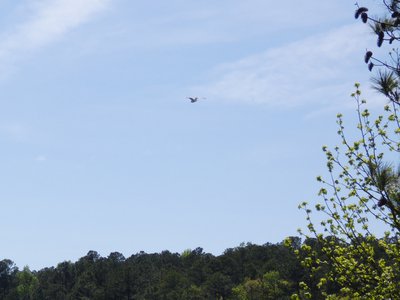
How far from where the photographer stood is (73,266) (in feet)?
544

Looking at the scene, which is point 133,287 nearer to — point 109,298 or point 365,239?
point 109,298

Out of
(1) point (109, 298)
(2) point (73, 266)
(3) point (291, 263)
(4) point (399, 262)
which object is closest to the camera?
(4) point (399, 262)

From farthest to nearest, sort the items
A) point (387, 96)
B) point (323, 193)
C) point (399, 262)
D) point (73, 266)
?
point (73, 266) < point (323, 193) < point (399, 262) < point (387, 96)

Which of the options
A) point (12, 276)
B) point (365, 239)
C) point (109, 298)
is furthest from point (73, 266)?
point (365, 239)

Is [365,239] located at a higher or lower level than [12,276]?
lower

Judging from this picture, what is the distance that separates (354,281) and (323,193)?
2.23m

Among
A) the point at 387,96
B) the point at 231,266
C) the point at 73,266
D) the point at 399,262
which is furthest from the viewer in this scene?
the point at 73,266

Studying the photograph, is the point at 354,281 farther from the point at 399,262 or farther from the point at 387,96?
the point at 387,96

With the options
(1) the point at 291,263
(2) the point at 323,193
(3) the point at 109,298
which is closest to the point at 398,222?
(2) the point at 323,193

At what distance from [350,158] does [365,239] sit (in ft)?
7.41

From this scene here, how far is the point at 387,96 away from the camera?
12.0 m

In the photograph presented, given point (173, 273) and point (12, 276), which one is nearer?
point (173, 273)

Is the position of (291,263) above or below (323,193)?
above

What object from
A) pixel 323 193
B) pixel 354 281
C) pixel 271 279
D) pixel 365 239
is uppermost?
pixel 271 279
